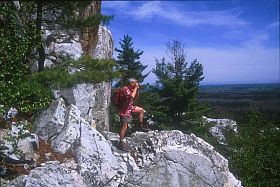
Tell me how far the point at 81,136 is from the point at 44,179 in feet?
5.93

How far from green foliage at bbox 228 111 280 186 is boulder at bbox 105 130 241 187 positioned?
766cm

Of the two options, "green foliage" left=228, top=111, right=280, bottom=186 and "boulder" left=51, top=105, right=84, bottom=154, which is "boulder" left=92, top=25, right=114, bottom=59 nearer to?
"boulder" left=51, top=105, right=84, bottom=154

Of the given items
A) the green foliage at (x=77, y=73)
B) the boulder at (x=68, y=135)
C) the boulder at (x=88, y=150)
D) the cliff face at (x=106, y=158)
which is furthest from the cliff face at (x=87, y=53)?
the boulder at (x=88, y=150)

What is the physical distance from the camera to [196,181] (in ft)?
32.1

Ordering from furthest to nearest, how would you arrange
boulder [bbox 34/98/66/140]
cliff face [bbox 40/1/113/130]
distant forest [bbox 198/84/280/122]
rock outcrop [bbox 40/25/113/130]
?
distant forest [bbox 198/84/280/122] < rock outcrop [bbox 40/25/113/130] < cliff face [bbox 40/1/113/130] < boulder [bbox 34/98/66/140]

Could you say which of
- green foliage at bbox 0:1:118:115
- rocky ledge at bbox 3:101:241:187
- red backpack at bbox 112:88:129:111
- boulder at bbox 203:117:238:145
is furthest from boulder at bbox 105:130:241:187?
boulder at bbox 203:117:238:145

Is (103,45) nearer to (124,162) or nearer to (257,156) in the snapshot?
(124,162)

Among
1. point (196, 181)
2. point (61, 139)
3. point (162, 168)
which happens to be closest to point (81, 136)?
point (61, 139)

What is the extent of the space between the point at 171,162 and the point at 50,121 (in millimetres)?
3837

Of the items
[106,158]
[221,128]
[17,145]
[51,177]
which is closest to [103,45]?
[106,158]

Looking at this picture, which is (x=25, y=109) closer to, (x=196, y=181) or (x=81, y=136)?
(x=81, y=136)

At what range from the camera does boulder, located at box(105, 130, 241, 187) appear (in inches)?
371

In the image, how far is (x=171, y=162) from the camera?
986 cm

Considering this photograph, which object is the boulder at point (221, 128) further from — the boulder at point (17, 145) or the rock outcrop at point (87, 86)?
the boulder at point (17, 145)
